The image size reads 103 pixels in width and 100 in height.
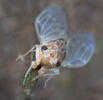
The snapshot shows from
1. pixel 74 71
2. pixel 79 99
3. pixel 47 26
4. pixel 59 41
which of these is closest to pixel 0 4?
pixel 74 71

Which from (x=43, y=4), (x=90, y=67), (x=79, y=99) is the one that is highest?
(x=43, y=4)

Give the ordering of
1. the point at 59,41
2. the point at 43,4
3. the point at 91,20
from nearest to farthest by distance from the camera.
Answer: the point at 59,41 < the point at 43,4 < the point at 91,20

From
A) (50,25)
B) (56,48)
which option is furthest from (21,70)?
(56,48)

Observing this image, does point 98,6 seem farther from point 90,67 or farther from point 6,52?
point 6,52

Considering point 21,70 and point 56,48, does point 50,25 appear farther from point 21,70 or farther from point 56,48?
point 21,70

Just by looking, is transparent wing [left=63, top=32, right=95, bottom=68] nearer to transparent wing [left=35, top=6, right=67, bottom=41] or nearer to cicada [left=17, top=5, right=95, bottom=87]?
cicada [left=17, top=5, right=95, bottom=87]

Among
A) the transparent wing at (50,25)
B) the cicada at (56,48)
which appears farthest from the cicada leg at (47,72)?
the transparent wing at (50,25)

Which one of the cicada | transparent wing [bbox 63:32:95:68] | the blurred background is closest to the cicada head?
the cicada
